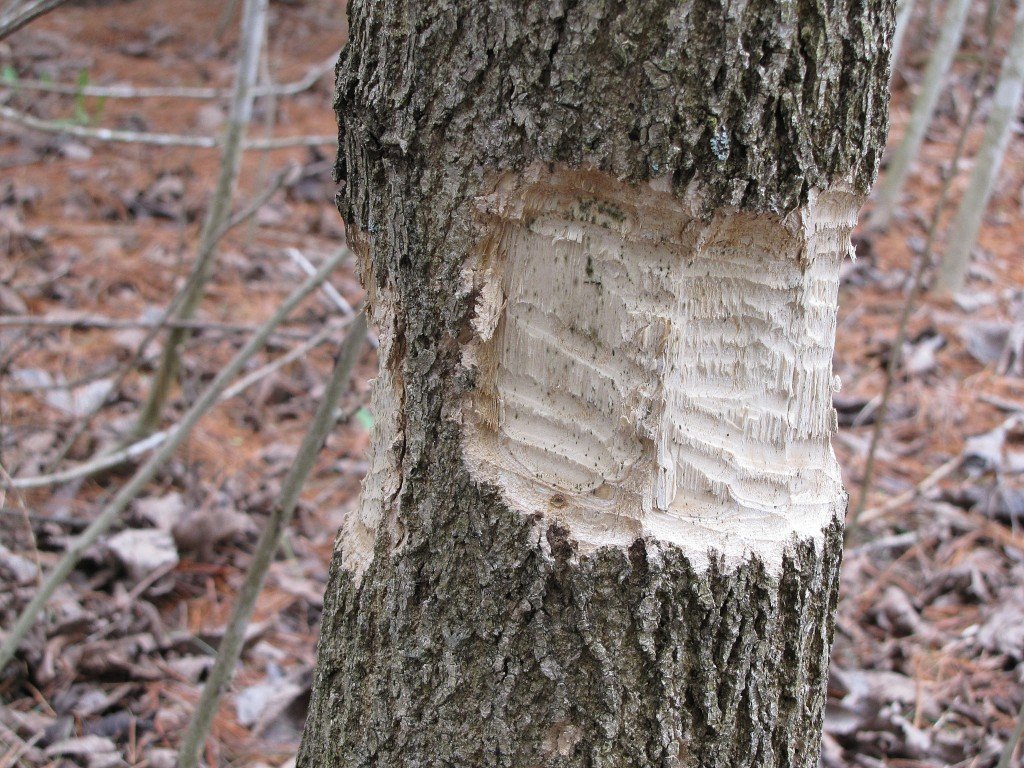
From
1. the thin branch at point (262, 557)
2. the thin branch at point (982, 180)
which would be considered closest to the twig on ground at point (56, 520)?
the thin branch at point (262, 557)

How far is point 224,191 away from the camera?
112 inches

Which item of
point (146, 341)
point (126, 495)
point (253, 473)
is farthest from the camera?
point (253, 473)

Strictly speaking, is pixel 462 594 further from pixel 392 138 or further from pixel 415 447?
pixel 392 138

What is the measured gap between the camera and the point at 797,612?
3.79ft

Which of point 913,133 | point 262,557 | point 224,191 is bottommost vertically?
point 262,557

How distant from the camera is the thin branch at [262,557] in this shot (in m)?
1.77

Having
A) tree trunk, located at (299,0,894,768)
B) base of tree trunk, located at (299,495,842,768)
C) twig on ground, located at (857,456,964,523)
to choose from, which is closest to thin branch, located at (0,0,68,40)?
tree trunk, located at (299,0,894,768)

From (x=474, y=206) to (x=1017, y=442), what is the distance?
10.2 feet

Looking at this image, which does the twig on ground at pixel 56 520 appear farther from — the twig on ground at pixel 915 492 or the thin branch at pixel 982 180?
the thin branch at pixel 982 180

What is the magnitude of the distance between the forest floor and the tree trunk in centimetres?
88

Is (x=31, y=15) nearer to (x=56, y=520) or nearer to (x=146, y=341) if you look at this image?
(x=146, y=341)

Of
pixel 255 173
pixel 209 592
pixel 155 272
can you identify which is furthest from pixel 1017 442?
pixel 255 173

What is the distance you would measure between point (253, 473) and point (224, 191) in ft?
3.19

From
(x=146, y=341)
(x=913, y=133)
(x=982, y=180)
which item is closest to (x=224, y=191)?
(x=146, y=341)
